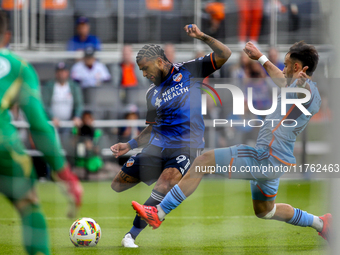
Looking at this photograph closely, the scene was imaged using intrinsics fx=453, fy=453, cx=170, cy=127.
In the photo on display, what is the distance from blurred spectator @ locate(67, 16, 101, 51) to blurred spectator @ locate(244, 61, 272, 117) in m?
2.85

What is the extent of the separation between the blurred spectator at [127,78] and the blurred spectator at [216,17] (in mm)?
1830

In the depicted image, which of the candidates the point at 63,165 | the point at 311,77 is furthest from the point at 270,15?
the point at 63,165

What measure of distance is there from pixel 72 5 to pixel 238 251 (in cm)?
678

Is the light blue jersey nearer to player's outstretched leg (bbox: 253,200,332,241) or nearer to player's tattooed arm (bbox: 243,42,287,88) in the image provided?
player's tattooed arm (bbox: 243,42,287,88)

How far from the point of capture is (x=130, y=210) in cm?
568

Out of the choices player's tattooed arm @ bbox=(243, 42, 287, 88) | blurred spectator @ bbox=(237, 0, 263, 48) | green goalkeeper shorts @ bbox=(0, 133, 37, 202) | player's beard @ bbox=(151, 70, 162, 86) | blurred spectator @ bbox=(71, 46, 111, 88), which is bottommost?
green goalkeeper shorts @ bbox=(0, 133, 37, 202)

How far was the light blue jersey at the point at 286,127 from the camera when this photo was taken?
3395 mm

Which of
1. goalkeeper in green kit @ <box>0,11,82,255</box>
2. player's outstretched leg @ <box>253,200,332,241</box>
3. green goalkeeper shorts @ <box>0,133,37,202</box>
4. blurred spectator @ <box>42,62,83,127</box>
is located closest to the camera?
goalkeeper in green kit @ <box>0,11,82,255</box>

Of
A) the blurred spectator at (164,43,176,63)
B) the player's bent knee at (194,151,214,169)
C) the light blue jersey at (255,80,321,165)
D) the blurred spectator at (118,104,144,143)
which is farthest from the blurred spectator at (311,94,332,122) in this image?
the blurred spectator at (118,104,144,143)

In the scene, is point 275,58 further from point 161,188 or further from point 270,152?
point 161,188

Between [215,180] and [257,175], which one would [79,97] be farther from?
[257,175]

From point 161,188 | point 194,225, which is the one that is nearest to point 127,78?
point 194,225

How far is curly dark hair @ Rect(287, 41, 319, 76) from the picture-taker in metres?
3.44

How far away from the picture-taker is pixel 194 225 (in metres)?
4.75
